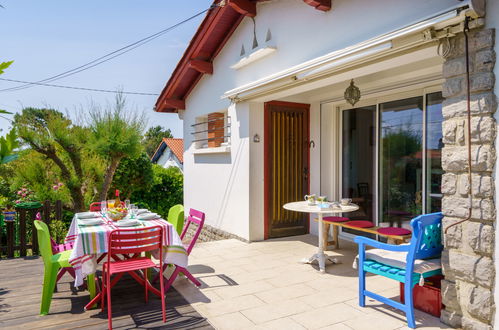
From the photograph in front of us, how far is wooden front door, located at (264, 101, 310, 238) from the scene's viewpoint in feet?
20.2

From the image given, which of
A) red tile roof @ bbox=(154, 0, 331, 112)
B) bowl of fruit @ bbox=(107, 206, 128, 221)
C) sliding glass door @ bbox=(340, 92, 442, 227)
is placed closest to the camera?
bowl of fruit @ bbox=(107, 206, 128, 221)

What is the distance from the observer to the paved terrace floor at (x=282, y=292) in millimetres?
3100

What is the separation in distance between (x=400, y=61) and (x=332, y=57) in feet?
2.40

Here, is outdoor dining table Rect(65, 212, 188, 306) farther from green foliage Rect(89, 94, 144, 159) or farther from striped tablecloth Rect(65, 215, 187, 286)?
green foliage Rect(89, 94, 144, 159)

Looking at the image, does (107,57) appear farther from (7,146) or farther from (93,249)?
(7,146)

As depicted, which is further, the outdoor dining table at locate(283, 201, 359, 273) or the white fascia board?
the outdoor dining table at locate(283, 201, 359, 273)

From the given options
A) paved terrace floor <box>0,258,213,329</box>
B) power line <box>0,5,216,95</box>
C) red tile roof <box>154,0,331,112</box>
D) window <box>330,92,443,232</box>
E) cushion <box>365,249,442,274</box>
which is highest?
power line <box>0,5,216,95</box>

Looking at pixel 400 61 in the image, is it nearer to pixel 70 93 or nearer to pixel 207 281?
pixel 207 281

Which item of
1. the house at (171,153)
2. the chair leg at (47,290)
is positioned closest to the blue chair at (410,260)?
the chair leg at (47,290)

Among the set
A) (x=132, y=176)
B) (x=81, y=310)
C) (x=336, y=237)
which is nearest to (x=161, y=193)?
(x=132, y=176)

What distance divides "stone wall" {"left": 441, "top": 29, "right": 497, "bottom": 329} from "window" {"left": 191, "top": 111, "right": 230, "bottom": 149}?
438 centimetres

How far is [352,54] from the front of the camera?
3.63 m

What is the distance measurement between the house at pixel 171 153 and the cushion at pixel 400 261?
1808 cm

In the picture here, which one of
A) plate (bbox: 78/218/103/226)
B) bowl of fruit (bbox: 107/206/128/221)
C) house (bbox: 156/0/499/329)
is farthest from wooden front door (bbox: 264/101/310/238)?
plate (bbox: 78/218/103/226)
